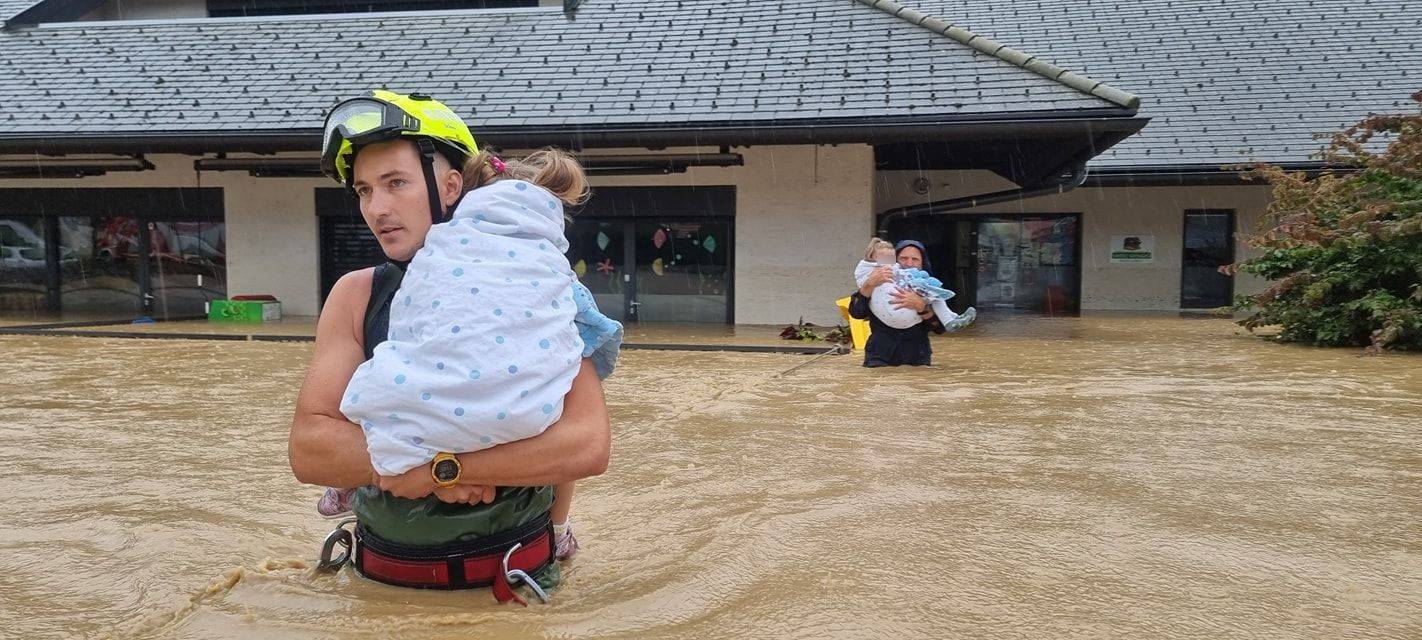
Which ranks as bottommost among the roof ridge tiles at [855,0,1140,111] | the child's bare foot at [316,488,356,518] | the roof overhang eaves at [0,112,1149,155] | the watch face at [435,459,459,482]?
the child's bare foot at [316,488,356,518]

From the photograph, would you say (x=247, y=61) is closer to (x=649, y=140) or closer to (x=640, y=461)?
(x=649, y=140)

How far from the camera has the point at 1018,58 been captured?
453 inches

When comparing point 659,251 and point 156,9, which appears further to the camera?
point 156,9

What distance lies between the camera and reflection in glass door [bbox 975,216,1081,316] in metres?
16.8

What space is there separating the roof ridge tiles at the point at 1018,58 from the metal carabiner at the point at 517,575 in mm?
9681

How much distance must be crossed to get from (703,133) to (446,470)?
32.4 ft

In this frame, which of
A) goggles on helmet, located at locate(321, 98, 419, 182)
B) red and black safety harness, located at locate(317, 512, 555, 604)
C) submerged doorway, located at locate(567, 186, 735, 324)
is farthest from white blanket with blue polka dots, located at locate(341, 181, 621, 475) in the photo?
submerged doorway, located at locate(567, 186, 735, 324)

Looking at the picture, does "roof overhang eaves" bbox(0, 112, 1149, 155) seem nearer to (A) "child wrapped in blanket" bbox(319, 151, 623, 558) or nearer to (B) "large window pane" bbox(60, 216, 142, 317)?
(B) "large window pane" bbox(60, 216, 142, 317)

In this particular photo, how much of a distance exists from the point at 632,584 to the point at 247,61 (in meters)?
14.7

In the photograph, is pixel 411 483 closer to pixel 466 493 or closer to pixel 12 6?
pixel 466 493

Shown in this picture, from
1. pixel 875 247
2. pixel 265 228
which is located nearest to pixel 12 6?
pixel 265 228

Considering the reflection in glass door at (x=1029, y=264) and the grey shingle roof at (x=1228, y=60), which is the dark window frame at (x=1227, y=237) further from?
the reflection in glass door at (x=1029, y=264)

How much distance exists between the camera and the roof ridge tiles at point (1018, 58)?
10.3 metres

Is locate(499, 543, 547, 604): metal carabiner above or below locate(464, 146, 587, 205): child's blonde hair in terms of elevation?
below
